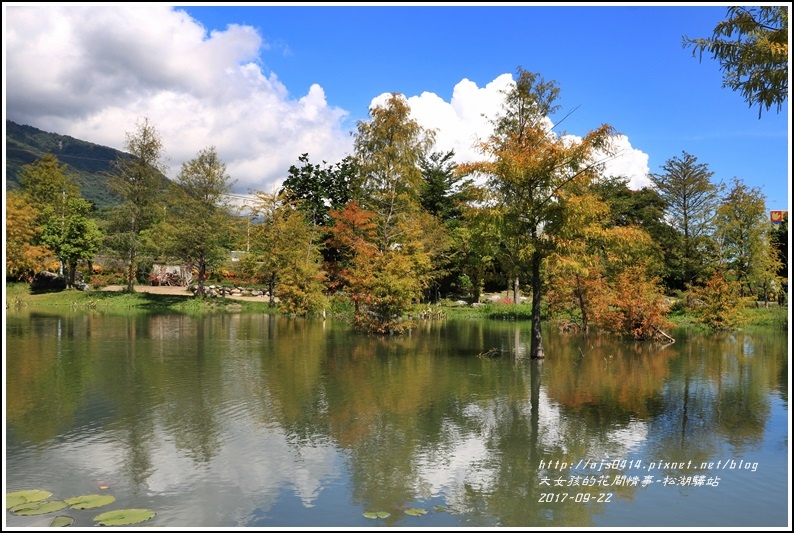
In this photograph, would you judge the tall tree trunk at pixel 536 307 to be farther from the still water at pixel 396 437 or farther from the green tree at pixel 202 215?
the green tree at pixel 202 215

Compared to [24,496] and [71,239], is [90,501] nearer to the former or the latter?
[24,496]

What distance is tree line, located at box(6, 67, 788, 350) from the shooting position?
1741 cm

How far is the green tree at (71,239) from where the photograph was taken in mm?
42656

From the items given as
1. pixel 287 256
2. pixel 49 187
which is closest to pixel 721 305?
pixel 287 256

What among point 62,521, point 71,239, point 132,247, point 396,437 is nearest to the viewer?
point 62,521

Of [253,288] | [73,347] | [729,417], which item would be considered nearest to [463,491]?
[729,417]

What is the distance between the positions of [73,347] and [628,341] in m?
21.1

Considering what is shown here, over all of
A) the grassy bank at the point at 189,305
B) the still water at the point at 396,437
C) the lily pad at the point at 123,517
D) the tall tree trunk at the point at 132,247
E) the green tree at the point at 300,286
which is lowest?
the still water at the point at 396,437

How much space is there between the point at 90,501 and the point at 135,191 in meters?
38.4

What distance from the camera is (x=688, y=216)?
4494cm

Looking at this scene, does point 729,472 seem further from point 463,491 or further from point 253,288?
point 253,288

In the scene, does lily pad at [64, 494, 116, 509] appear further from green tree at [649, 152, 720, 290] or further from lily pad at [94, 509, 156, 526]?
green tree at [649, 152, 720, 290]

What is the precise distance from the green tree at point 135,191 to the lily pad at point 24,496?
117 ft

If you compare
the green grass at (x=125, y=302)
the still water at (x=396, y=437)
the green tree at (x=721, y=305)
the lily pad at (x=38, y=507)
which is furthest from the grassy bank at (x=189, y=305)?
the lily pad at (x=38, y=507)
